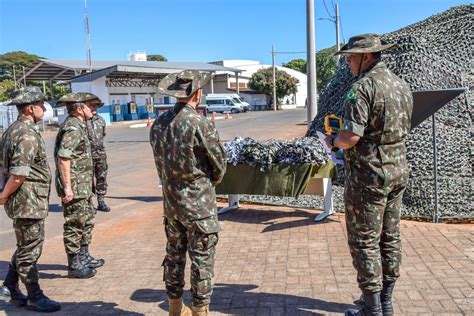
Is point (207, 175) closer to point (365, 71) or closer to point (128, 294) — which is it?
point (365, 71)

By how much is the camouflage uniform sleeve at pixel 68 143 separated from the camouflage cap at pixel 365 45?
109 inches

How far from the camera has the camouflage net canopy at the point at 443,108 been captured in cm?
770

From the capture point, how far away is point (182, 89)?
3680 mm

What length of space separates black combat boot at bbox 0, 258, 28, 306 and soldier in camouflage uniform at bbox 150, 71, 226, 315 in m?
1.83

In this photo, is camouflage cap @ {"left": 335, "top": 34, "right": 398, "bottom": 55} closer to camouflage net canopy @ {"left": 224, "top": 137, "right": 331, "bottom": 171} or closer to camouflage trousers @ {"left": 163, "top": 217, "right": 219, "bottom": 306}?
camouflage trousers @ {"left": 163, "top": 217, "right": 219, "bottom": 306}

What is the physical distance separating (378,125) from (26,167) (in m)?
2.80

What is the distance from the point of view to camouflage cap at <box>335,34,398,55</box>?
3.65 meters

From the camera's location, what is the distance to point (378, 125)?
11.7 ft

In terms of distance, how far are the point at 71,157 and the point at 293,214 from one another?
360 centimetres

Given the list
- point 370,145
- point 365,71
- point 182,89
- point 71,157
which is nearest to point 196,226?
point 182,89

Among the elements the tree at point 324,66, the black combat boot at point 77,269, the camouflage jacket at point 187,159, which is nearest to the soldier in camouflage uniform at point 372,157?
the camouflage jacket at point 187,159

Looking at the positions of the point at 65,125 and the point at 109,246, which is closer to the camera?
the point at 65,125

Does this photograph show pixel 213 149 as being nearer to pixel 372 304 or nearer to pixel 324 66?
pixel 372 304

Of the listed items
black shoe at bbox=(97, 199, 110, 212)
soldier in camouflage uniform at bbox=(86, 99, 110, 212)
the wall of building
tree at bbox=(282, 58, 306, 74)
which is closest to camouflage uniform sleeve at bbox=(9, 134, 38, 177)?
soldier in camouflage uniform at bbox=(86, 99, 110, 212)
